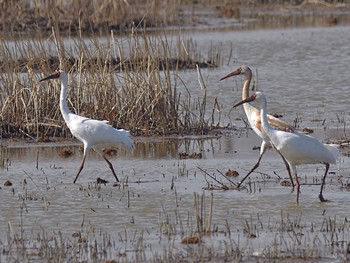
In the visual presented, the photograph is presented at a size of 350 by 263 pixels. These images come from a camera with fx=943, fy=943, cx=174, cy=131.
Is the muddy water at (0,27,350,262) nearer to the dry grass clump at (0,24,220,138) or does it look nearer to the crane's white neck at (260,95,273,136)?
the dry grass clump at (0,24,220,138)

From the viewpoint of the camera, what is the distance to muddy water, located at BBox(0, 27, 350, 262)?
7707 millimetres

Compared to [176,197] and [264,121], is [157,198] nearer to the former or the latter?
[176,197]

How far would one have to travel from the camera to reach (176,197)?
9.12m

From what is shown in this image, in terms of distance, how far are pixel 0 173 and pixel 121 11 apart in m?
15.1

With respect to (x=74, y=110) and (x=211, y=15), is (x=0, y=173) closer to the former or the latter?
(x=74, y=110)

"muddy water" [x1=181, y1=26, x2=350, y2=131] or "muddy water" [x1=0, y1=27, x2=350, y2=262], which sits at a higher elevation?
"muddy water" [x1=0, y1=27, x2=350, y2=262]

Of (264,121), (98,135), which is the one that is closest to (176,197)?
(264,121)

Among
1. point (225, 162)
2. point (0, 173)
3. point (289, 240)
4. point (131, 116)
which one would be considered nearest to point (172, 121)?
point (131, 116)

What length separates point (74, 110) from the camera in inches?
515

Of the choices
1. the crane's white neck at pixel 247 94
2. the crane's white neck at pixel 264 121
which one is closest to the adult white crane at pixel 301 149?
the crane's white neck at pixel 264 121

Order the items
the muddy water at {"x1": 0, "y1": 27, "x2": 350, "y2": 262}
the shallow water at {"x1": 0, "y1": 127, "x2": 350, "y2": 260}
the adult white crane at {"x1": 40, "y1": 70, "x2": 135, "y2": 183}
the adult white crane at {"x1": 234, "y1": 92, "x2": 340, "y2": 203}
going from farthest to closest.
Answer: the adult white crane at {"x1": 40, "y1": 70, "x2": 135, "y2": 183}, the adult white crane at {"x1": 234, "y1": 92, "x2": 340, "y2": 203}, the shallow water at {"x1": 0, "y1": 127, "x2": 350, "y2": 260}, the muddy water at {"x1": 0, "y1": 27, "x2": 350, "y2": 262}

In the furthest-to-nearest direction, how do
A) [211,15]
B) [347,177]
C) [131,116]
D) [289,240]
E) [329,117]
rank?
[211,15] → [329,117] → [131,116] → [347,177] → [289,240]

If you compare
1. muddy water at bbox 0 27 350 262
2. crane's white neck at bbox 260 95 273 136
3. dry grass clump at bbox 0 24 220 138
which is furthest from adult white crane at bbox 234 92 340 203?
dry grass clump at bbox 0 24 220 138

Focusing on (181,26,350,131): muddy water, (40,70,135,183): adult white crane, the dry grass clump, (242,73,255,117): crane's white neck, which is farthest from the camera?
(181,26,350,131): muddy water
